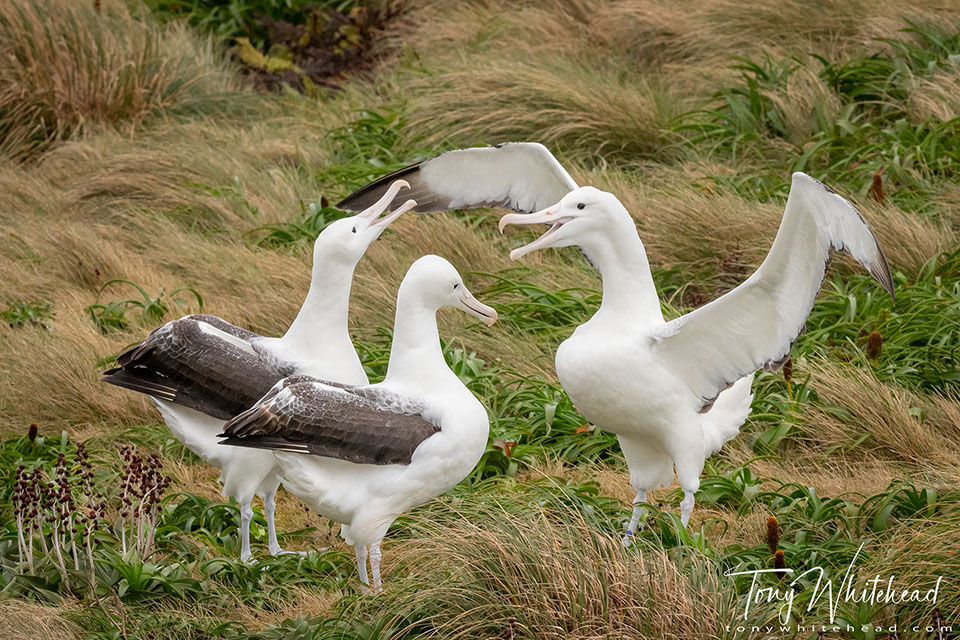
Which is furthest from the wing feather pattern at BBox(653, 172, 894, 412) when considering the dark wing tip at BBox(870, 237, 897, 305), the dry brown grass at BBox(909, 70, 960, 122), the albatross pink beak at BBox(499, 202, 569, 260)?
the dry brown grass at BBox(909, 70, 960, 122)

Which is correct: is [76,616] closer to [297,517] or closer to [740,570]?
[297,517]

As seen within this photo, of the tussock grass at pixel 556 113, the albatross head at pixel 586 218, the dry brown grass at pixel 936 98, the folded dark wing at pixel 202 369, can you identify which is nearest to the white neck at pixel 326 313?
the folded dark wing at pixel 202 369

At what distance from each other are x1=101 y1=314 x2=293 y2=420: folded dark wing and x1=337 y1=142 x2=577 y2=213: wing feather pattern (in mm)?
836

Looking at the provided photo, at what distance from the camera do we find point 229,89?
34.2 ft

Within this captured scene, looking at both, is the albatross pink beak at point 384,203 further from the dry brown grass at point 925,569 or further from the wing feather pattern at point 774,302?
the dry brown grass at point 925,569

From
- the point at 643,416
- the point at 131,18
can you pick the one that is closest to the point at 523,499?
the point at 643,416

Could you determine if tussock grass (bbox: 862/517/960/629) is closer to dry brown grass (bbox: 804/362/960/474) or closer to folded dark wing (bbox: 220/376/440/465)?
dry brown grass (bbox: 804/362/960/474)

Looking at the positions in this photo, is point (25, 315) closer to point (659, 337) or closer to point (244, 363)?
point (244, 363)

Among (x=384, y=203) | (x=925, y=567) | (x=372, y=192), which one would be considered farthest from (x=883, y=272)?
(x=372, y=192)

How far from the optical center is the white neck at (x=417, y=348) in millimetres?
4160

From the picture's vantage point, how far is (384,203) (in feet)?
15.3

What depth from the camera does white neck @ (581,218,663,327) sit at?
14.1 ft

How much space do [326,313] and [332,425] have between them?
0.72 m

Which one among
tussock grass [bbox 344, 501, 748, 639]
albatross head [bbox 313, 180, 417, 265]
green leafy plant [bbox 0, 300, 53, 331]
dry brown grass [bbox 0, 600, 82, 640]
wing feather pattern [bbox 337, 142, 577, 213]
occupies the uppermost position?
albatross head [bbox 313, 180, 417, 265]
